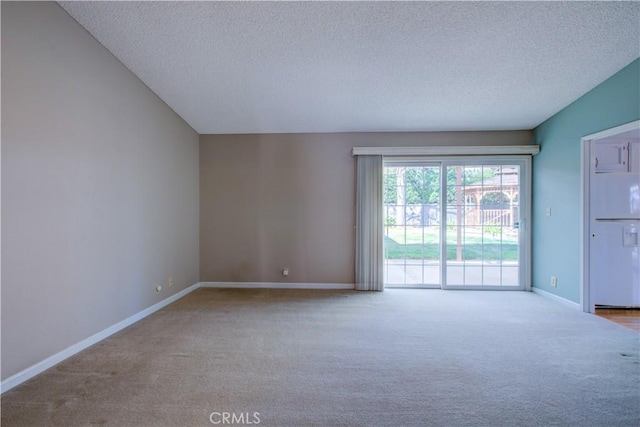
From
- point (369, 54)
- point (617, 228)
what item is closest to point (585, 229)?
point (617, 228)

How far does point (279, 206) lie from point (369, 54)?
2508mm

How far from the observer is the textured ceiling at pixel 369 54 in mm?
2197

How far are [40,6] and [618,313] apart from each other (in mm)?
6507

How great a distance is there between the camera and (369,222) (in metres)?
4.21

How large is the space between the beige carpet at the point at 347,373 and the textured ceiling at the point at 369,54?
2636 mm

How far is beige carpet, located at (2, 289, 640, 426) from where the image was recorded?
1619 millimetres

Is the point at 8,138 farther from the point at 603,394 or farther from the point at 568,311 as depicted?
the point at 568,311

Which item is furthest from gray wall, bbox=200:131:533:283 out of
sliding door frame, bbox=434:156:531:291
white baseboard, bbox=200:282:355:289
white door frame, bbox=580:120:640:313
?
white door frame, bbox=580:120:640:313

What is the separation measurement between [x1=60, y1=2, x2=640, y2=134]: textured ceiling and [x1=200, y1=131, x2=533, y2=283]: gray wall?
60 centimetres

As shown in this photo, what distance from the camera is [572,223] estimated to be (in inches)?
136

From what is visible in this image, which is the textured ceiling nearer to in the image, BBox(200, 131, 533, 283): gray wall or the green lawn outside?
BBox(200, 131, 533, 283): gray wall

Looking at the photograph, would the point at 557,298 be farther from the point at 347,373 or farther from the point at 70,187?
the point at 70,187

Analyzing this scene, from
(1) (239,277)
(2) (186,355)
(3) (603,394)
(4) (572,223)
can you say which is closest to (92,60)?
(2) (186,355)

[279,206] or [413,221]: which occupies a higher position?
[279,206]
